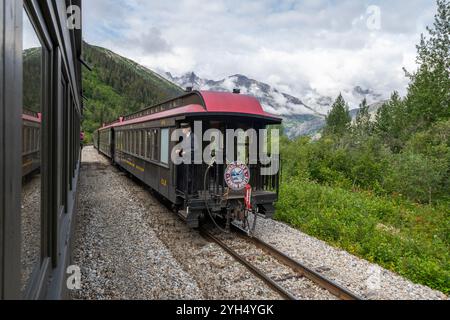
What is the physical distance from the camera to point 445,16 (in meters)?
26.3

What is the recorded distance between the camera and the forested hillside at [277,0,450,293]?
24.8 feet

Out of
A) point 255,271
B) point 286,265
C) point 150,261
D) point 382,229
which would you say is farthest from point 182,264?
point 382,229

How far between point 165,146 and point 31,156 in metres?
6.70

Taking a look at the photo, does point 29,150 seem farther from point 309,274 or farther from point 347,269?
point 347,269

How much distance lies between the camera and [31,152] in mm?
2076

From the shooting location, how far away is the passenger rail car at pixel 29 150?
4.51 ft

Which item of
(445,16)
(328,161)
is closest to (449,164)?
(328,161)

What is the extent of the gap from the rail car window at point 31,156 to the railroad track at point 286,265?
3.75 metres

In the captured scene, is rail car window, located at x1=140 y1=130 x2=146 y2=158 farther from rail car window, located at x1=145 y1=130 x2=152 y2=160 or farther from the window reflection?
the window reflection

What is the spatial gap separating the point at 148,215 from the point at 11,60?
8.64 meters

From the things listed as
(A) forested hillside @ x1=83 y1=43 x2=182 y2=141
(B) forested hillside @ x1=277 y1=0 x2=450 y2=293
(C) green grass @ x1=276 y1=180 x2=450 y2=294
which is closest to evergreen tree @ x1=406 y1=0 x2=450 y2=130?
(B) forested hillside @ x1=277 y1=0 x2=450 y2=293

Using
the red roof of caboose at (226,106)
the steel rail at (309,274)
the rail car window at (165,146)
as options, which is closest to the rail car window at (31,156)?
the steel rail at (309,274)

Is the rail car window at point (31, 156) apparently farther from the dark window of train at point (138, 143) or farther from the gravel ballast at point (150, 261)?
the dark window of train at point (138, 143)
